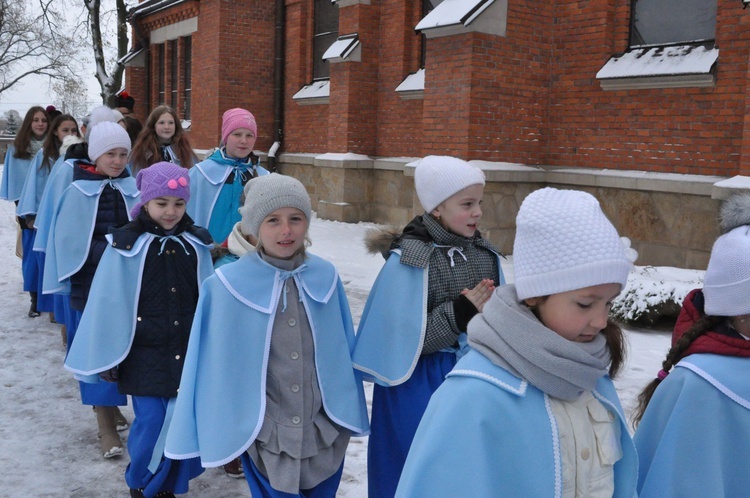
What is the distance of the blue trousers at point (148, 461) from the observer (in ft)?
11.6

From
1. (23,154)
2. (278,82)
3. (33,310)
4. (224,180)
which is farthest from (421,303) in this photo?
(278,82)

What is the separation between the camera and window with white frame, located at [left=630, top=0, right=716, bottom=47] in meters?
8.50

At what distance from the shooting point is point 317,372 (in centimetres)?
295

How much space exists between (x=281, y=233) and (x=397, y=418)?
917mm

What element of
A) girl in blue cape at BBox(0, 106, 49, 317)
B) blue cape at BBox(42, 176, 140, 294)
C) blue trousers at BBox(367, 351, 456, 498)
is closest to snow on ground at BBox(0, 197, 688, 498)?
blue trousers at BBox(367, 351, 456, 498)

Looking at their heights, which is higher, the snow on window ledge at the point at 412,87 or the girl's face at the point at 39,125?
the snow on window ledge at the point at 412,87

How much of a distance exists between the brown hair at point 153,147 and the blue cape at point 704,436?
16.2ft

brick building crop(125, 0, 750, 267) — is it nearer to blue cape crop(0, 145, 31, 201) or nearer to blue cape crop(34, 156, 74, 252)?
blue cape crop(0, 145, 31, 201)

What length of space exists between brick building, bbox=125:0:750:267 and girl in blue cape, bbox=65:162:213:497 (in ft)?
18.4

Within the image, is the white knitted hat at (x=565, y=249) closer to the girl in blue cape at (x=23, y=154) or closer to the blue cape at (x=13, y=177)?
the girl in blue cape at (x=23, y=154)

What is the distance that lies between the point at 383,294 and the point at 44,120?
670cm

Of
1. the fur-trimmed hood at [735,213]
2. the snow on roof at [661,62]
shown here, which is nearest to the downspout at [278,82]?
the snow on roof at [661,62]

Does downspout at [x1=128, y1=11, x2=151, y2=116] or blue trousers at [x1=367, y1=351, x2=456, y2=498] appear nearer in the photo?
blue trousers at [x1=367, y1=351, x2=456, y2=498]

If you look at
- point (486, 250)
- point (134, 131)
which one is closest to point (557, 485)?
point (486, 250)
